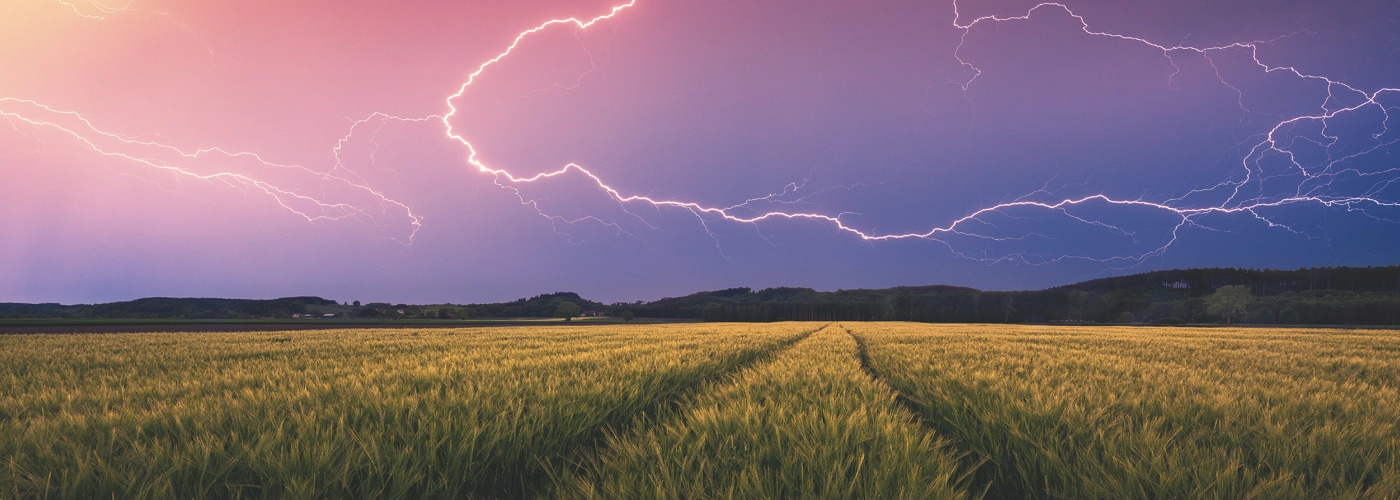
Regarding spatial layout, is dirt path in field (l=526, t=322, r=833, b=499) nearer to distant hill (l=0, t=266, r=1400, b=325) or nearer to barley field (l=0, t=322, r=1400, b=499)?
barley field (l=0, t=322, r=1400, b=499)

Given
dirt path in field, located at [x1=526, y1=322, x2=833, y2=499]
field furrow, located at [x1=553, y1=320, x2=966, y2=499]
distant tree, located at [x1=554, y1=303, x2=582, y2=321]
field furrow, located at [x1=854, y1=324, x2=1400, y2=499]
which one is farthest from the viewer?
distant tree, located at [x1=554, y1=303, x2=582, y2=321]

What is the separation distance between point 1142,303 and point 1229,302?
1386 cm

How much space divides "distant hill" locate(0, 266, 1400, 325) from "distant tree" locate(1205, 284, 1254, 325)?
187 centimetres

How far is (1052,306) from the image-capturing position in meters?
99.8

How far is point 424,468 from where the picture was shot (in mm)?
2125

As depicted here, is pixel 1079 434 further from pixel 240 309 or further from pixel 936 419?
pixel 240 309

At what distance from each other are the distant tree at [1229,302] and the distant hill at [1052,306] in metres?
1.87

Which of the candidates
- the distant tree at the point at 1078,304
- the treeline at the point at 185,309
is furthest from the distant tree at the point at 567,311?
the distant tree at the point at 1078,304

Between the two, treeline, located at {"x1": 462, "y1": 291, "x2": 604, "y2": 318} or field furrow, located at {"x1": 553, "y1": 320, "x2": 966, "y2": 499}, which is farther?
treeline, located at {"x1": 462, "y1": 291, "x2": 604, "y2": 318}

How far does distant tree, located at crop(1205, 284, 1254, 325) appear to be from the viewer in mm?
80812

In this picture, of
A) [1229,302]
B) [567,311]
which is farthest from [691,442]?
[1229,302]

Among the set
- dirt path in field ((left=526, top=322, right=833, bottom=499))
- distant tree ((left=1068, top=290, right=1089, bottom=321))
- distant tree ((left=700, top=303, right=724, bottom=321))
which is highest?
dirt path in field ((left=526, top=322, right=833, bottom=499))

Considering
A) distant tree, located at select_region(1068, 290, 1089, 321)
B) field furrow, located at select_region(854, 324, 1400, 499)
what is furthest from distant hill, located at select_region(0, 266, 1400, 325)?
field furrow, located at select_region(854, 324, 1400, 499)

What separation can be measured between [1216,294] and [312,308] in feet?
586
